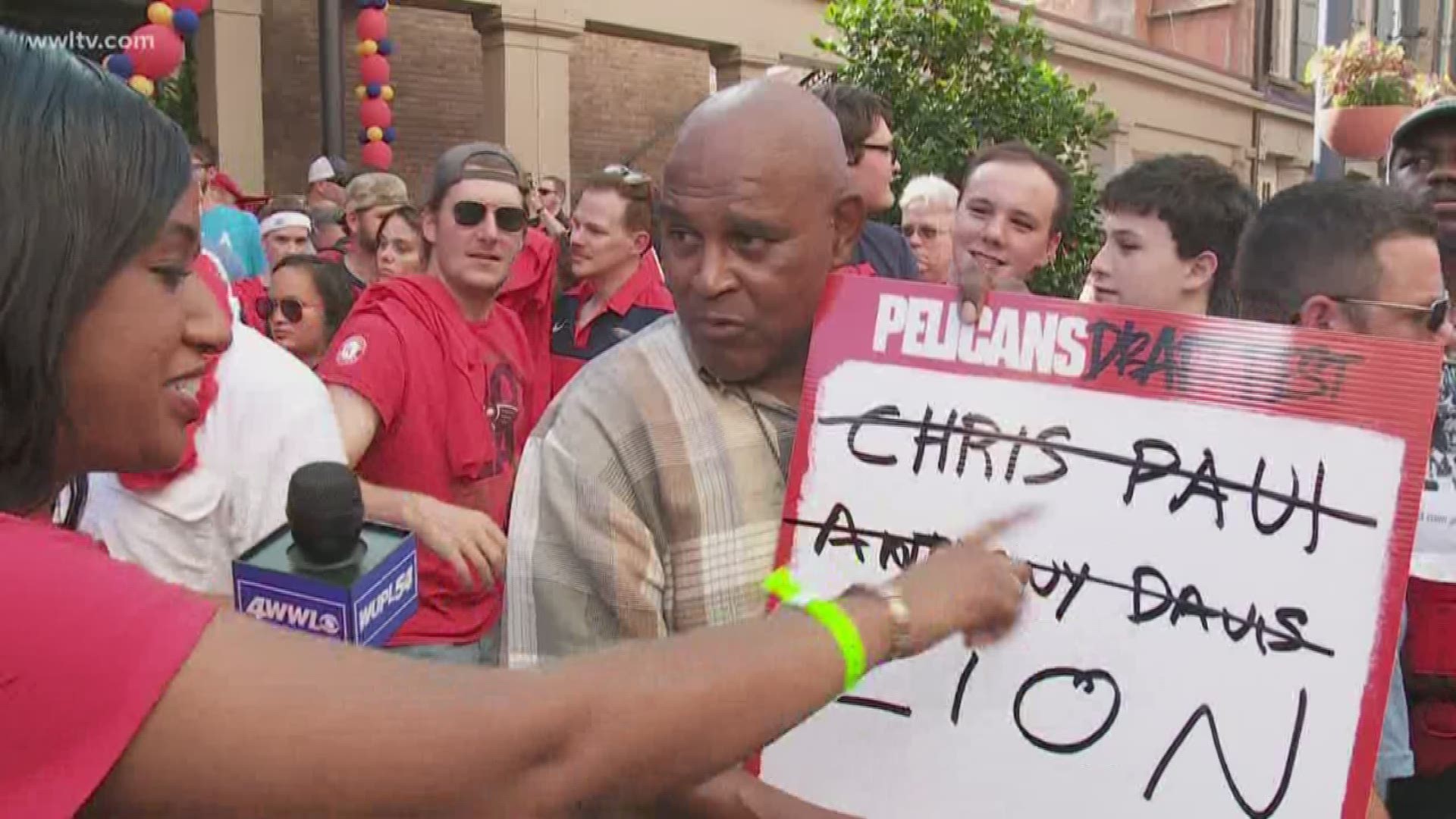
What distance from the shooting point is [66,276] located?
0.89 m

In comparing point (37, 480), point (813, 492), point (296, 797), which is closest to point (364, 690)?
point (296, 797)

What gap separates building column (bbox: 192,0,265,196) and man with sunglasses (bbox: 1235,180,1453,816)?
29.3 feet

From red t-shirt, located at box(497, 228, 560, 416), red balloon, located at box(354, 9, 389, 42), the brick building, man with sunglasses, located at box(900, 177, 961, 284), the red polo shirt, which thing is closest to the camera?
red t-shirt, located at box(497, 228, 560, 416)

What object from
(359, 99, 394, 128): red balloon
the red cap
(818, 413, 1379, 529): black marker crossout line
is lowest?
(818, 413, 1379, 529): black marker crossout line

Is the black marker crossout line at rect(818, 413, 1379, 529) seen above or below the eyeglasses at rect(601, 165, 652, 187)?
below

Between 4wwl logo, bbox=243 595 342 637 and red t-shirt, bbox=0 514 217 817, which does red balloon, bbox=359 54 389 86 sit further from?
red t-shirt, bbox=0 514 217 817

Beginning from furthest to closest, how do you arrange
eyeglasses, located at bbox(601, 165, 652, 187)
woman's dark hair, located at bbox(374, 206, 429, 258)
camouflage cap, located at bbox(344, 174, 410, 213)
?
1. camouflage cap, located at bbox(344, 174, 410, 213)
2. woman's dark hair, located at bbox(374, 206, 429, 258)
3. eyeglasses, located at bbox(601, 165, 652, 187)

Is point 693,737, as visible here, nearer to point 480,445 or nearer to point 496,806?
point 496,806

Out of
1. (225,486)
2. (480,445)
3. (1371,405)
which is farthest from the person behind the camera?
(480,445)

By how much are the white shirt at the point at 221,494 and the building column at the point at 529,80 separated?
868cm

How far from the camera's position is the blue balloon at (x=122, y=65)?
249 inches

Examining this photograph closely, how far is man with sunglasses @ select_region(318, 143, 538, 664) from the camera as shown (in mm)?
2604

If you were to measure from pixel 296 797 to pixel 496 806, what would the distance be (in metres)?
0.14

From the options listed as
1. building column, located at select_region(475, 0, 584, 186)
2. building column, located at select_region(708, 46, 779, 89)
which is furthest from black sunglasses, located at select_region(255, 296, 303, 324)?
building column, located at select_region(708, 46, 779, 89)
